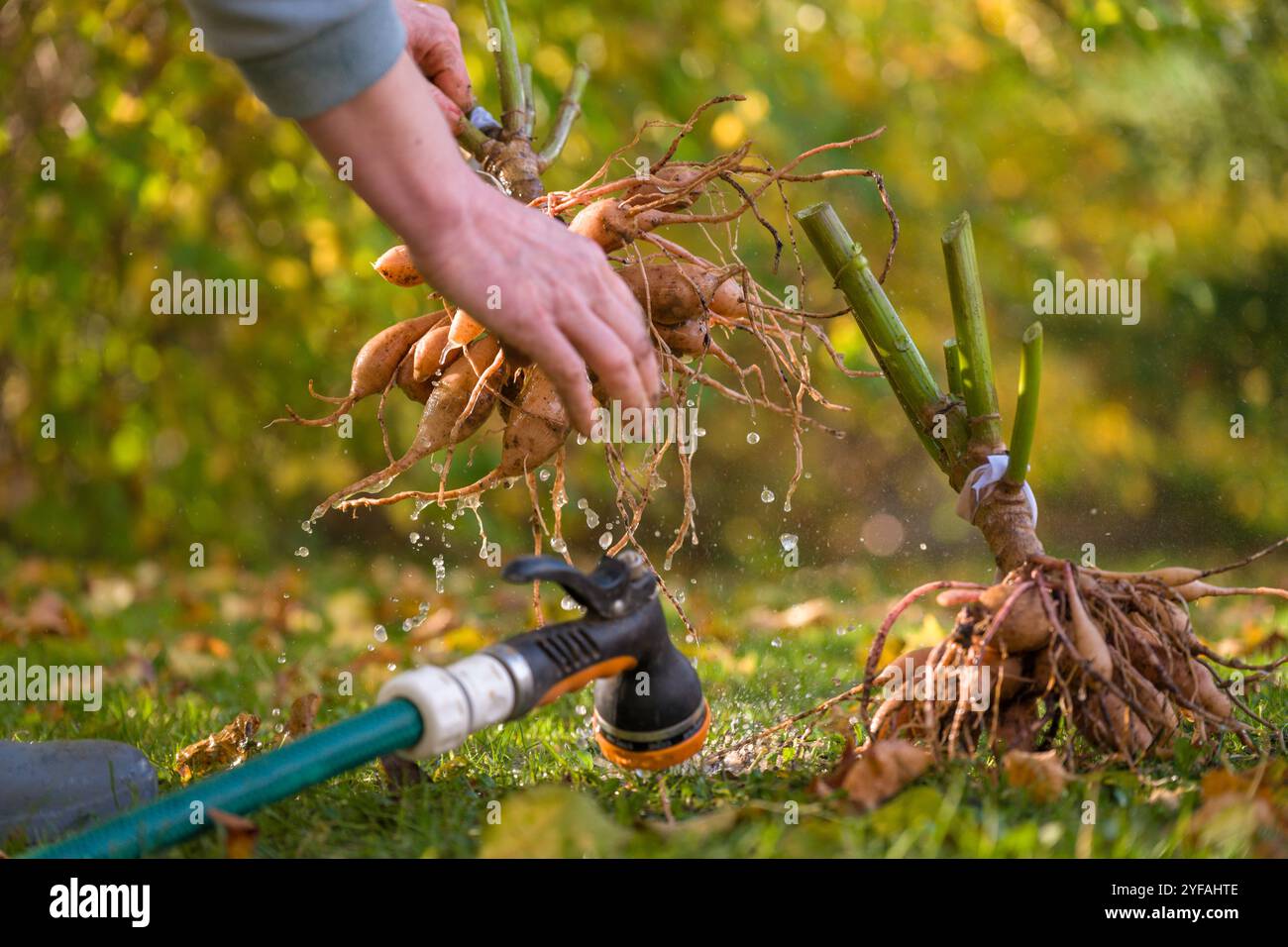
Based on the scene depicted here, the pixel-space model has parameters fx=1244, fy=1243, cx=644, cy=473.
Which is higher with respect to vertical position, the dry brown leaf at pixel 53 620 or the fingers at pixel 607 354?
the fingers at pixel 607 354

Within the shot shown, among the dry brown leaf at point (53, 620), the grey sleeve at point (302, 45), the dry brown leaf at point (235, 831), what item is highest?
the grey sleeve at point (302, 45)

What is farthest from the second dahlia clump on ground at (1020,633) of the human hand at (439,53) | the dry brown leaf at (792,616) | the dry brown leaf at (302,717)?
the dry brown leaf at (792,616)

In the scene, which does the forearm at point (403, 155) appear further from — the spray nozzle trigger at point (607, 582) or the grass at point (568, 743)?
the grass at point (568, 743)

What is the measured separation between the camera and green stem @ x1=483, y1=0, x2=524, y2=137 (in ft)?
Answer: 6.85

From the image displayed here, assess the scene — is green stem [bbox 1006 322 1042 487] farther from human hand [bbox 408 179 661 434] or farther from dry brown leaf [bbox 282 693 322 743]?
dry brown leaf [bbox 282 693 322 743]

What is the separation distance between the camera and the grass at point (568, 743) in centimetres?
136

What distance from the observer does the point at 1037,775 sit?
1.55 m

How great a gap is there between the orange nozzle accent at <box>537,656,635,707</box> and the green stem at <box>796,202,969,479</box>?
64cm

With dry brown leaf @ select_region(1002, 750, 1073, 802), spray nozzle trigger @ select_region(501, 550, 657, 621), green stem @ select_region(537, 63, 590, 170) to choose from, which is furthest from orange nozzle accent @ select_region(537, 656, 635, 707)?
green stem @ select_region(537, 63, 590, 170)

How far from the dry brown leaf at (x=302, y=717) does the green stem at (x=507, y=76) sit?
42.3 inches

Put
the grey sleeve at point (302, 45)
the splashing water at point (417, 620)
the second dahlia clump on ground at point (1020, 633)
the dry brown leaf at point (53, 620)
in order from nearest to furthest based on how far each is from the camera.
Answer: the grey sleeve at point (302, 45)
the second dahlia clump on ground at point (1020, 633)
the splashing water at point (417, 620)
the dry brown leaf at point (53, 620)

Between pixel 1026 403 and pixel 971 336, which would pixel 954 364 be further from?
pixel 1026 403
